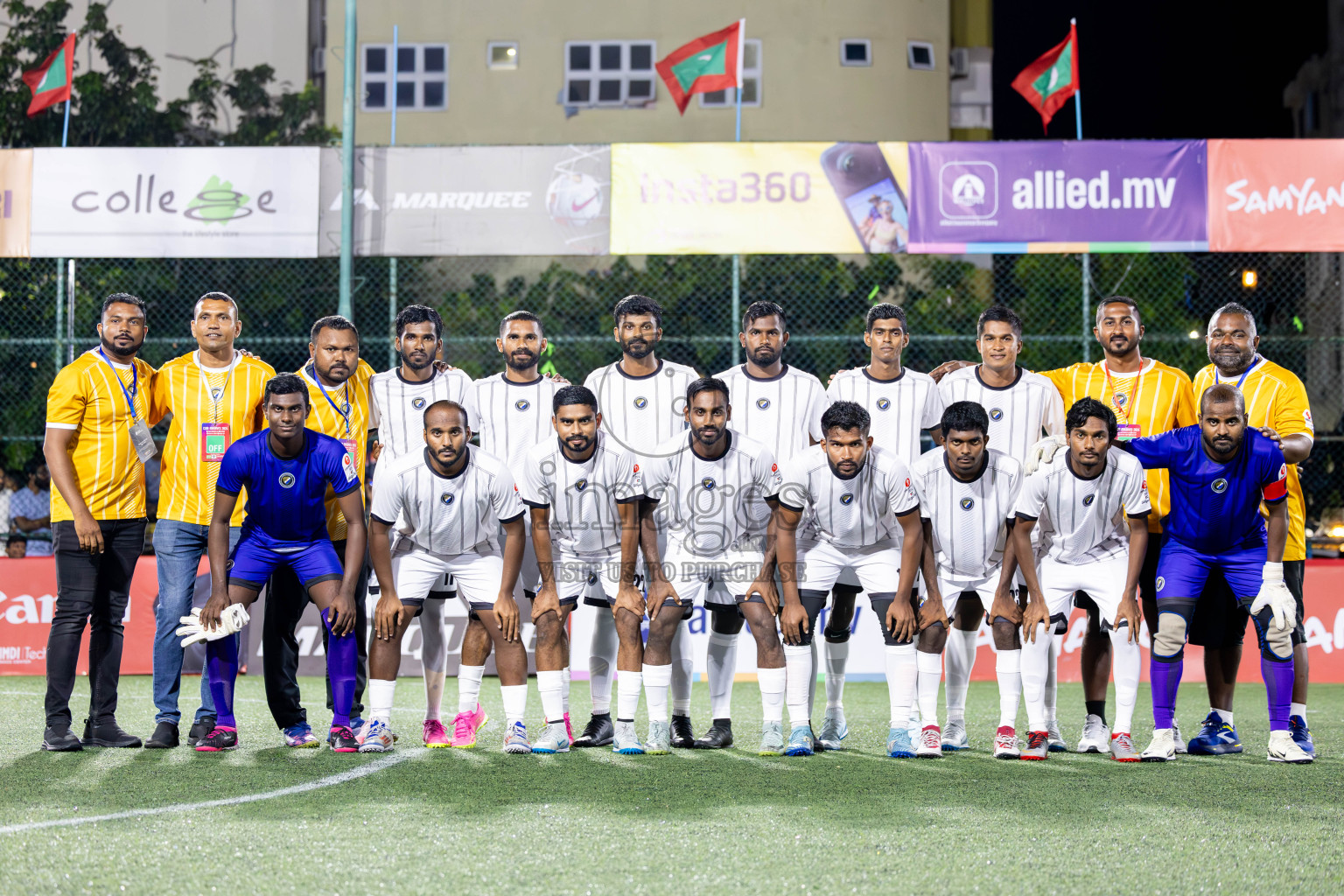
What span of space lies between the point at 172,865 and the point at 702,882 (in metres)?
1.55

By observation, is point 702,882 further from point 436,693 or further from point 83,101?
point 83,101

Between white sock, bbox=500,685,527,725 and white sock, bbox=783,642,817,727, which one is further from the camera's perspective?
white sock, bbox=783,642,817,727

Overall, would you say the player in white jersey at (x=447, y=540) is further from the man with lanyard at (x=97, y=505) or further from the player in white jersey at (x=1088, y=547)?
the player in white jersey at (x=1088, y=547)

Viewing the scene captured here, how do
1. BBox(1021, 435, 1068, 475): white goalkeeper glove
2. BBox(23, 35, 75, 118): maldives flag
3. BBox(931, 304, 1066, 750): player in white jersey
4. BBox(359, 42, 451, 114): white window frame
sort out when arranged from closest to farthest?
BBox(1021, 435, 1068, 475): white goalkeeper glove < BBox(931, 304, 1066, 750): player in white jersey < BBox(23, 35, 75, 118): maldives flag < BBox(359, 42, 451, 114): white window frame

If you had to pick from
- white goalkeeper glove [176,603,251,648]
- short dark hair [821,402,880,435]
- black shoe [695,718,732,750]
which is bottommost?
black shoe [695,718,732,750]

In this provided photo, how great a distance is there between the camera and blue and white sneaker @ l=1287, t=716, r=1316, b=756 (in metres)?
6.65

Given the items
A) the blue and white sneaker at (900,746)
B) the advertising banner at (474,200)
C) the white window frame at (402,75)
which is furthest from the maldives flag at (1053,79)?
the white window frame at (402,75)

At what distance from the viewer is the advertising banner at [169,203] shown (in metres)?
13.7

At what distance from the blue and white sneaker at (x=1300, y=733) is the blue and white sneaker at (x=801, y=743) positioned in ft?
7.46

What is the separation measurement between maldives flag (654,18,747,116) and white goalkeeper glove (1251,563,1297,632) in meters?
10.7

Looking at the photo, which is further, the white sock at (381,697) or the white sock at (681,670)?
the white sock at (681,670)

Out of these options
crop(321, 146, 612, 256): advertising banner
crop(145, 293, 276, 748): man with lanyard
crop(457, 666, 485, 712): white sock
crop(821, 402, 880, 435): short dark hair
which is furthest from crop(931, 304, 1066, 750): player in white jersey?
crop(321, 146, 612, 256): advertising banner

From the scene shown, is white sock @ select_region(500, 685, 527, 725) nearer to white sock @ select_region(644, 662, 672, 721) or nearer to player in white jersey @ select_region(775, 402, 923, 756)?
white sock @ select_region(644, 662, 672, 721)

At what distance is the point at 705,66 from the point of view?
16.0m
